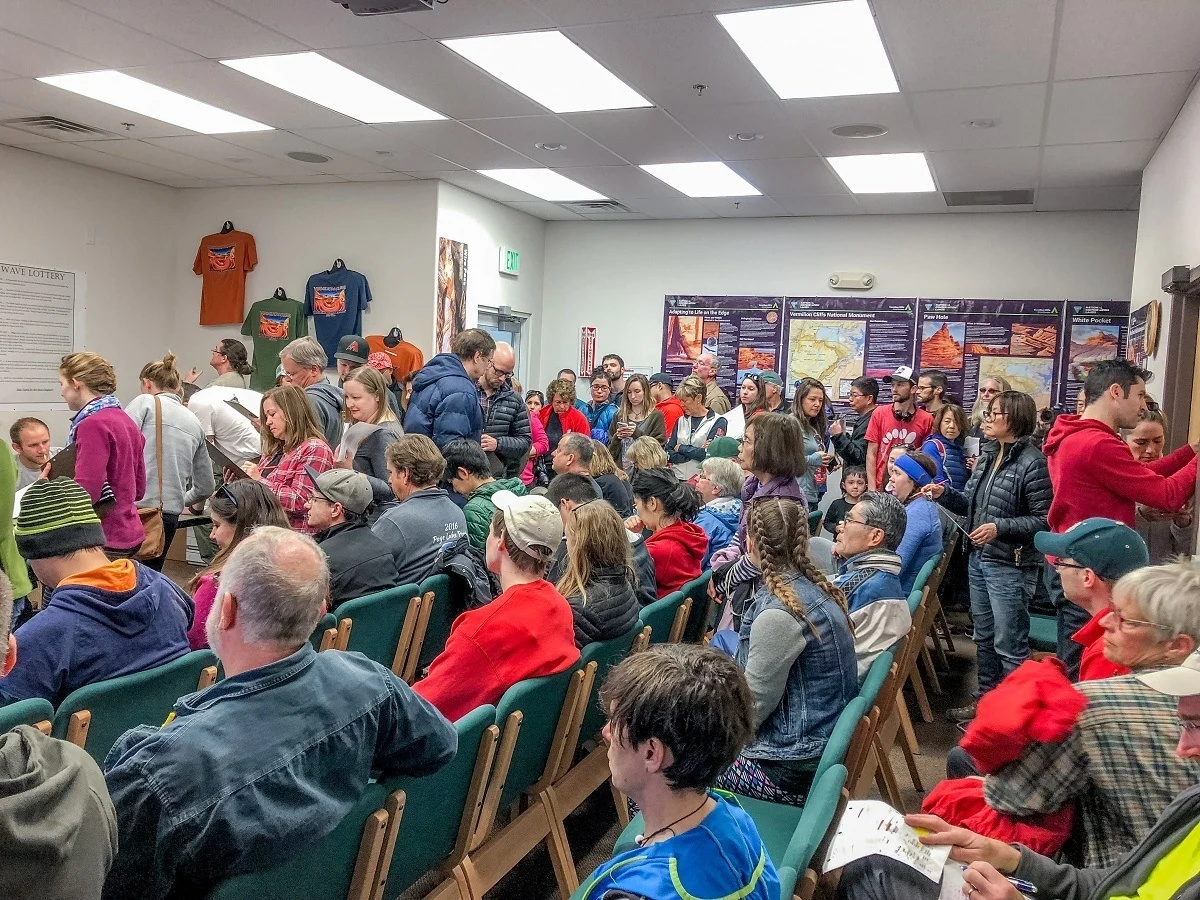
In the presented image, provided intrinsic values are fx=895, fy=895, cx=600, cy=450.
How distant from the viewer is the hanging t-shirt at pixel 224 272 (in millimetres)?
8203

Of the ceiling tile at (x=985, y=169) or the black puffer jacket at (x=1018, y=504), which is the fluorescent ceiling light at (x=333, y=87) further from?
the black puffer jacket at (x=1018, y=504)

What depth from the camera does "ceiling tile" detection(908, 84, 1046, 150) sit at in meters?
Result: 4.63

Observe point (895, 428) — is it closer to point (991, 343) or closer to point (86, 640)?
point (991, 343)

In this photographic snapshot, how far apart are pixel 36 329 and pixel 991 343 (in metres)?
8.03

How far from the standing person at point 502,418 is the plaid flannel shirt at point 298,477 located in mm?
→ 1216

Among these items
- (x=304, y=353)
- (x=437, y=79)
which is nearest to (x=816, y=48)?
(x=437, y=79)

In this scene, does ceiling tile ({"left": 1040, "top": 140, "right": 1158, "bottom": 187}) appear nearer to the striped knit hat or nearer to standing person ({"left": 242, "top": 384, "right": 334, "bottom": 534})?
standing person ({"left": 242, "top": 384, "right": 334, "bottom": 534})

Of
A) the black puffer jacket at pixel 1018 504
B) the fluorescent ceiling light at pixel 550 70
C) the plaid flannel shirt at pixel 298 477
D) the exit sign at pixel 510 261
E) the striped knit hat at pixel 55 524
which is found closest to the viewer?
the striped knit hat at pixel 55 524

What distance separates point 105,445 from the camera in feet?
13.5

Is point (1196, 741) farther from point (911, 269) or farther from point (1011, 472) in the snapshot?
point (911, 269)

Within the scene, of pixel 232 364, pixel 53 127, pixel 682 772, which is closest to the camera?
pixel 682 772

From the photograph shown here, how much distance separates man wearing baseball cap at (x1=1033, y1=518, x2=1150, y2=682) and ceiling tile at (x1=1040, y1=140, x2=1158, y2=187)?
422 cm

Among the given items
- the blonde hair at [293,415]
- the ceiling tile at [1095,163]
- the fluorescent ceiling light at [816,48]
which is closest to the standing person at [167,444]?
the blonde hair at [293,415]

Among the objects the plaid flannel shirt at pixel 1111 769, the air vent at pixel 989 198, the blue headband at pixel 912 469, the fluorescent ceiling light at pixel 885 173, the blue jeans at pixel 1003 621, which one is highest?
the air vent at pixel 989 198
